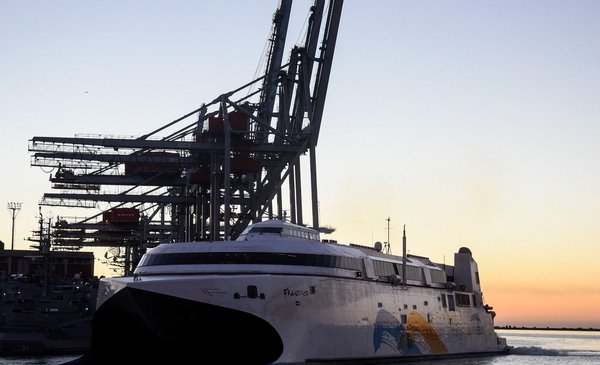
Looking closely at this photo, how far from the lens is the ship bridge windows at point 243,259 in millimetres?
44562

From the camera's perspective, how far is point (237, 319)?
39125 millimetres

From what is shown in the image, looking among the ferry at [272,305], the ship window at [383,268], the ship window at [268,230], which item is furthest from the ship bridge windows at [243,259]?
the ship window at [383,268]

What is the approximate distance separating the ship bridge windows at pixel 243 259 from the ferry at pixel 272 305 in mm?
45

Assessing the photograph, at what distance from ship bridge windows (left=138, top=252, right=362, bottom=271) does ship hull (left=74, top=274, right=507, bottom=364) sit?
45.5 inches

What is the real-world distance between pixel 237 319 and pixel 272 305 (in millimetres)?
1935

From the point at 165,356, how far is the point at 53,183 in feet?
156

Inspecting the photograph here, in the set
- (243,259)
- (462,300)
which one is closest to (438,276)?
(462,300)

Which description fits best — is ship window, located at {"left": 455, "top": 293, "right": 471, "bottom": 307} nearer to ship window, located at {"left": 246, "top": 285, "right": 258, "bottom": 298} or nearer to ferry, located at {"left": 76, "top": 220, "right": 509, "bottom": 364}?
ferry, located at {"left": 76, "top": 220, "right": 509, "bottom": 364}

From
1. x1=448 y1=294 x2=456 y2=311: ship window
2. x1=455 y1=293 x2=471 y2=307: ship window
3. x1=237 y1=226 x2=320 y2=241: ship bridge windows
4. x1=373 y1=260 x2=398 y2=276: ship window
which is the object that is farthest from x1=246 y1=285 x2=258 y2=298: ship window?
x1=455 y1=293 x2=471 y2=307: ship window

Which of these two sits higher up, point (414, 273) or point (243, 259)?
point (414, 273)

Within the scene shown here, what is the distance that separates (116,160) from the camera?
73875mm

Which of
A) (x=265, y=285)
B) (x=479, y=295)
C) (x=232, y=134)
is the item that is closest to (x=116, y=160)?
(x=232, y=134)

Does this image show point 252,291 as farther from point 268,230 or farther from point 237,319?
point 268,230

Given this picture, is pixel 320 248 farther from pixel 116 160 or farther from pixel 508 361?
pixel 116 160
